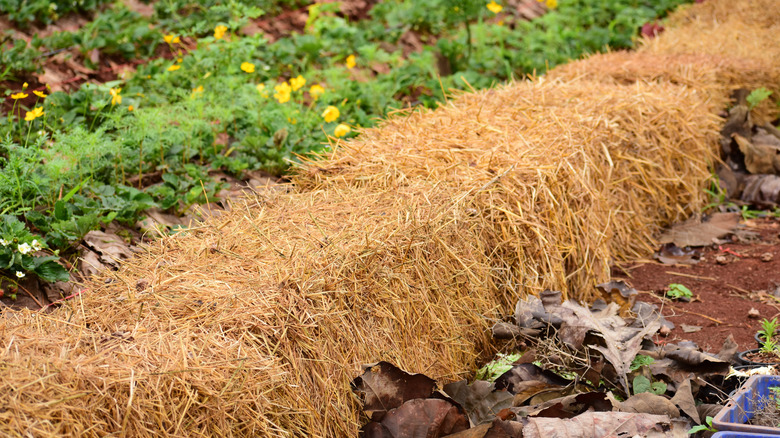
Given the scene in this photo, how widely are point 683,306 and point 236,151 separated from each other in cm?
248

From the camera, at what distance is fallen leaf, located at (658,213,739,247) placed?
13.0ft

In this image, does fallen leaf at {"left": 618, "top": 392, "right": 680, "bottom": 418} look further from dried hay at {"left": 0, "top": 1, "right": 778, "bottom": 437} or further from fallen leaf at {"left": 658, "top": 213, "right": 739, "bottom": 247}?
fallen leaf at {"left": 658, "top": 213, "right": 739, "bottom": 247}

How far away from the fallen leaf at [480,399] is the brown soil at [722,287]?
43.5 inches

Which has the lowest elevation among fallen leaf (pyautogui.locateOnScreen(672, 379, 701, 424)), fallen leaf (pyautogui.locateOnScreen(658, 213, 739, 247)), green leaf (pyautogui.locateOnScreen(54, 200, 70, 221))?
fallen leaf (pyautogui.locateOnScreen(658, 213, 739, 247))

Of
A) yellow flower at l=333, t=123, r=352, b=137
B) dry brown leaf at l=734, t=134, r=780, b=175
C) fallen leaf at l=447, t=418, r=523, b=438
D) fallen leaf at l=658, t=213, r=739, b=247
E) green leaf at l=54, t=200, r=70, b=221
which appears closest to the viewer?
fallen leaf at l=447, t=418, r=523, b=438

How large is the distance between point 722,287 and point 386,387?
227 cm

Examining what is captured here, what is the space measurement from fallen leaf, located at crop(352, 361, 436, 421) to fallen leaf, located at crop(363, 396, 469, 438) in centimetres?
4

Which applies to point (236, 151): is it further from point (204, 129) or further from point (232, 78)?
point (232, 78)

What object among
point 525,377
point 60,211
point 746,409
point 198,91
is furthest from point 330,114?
point 746,409

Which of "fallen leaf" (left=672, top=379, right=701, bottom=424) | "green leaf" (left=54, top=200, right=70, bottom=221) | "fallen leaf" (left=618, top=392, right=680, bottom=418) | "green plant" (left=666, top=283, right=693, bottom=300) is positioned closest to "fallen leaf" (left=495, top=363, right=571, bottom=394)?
"fallen leaf" (left=618, top=392, right=680, bottom=418)

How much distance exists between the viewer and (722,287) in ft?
11.3

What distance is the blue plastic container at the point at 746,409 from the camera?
1669mm

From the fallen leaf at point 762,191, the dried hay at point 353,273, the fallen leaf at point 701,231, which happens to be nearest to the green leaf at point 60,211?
the dried hay at point 353,273

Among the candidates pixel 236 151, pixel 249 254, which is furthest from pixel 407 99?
pixel 249 254
